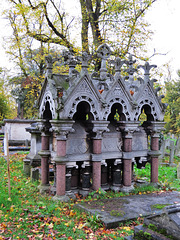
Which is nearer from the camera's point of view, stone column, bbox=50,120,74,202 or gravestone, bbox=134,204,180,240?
gravestone, bbox=134,204,180,240

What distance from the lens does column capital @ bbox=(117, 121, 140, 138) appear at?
707 cm

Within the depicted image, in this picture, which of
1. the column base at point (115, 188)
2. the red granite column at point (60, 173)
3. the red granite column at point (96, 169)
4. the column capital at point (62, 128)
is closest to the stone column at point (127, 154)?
the column base at point (115, 188)

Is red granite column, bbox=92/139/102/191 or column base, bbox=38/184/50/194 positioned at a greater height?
red granite column, bbox=92/139/102/191

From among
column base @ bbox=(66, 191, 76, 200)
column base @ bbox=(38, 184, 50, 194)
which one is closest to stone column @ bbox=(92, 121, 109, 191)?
column base @ bbox=(66, 191, 76, 200)

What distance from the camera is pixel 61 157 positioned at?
598cm

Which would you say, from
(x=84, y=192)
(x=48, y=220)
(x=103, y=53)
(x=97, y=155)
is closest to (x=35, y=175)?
(x=84, y=192)

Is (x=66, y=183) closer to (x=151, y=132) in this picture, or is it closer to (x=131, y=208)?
(x=131, y=208)

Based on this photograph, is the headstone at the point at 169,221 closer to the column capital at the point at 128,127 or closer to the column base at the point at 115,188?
the column base at the point at 115,188

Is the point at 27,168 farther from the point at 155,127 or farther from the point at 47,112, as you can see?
the point at 155,127

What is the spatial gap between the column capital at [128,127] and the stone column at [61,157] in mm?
1877

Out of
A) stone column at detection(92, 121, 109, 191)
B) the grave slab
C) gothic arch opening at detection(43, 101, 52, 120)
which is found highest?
gothic arch opening at detection(43, 101, 52, 120)

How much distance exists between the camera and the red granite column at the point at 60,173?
5.96 m

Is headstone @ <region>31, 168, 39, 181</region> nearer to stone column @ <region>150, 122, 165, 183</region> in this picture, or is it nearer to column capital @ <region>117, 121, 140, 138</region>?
column capital @ <region>117, 121, 140, 138</region>

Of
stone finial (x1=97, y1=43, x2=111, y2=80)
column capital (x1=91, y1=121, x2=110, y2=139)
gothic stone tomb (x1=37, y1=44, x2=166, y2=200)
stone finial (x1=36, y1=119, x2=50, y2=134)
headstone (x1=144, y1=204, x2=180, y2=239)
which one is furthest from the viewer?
stone finial (x1=36, y1=119, x2=50, y2=134)
